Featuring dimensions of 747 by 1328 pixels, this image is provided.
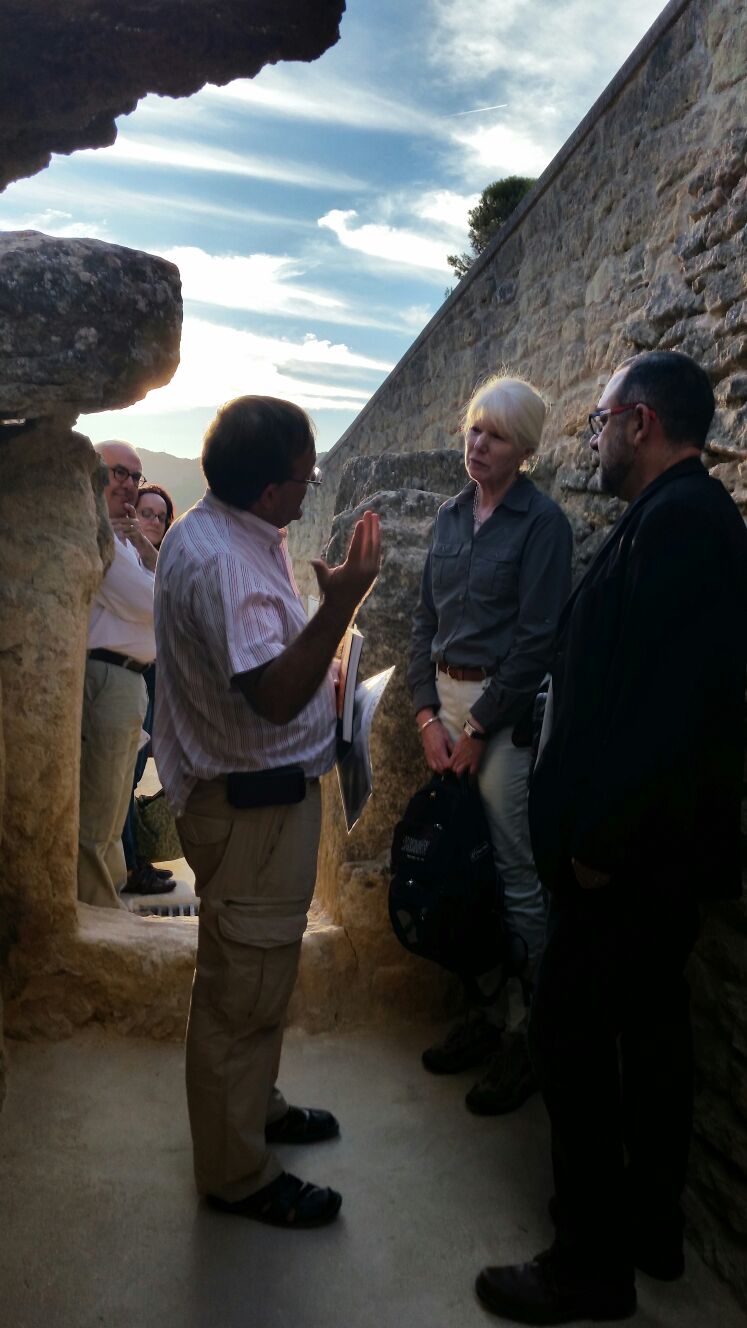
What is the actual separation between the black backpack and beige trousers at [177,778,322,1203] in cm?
49

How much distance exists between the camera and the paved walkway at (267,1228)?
1964 millimetres

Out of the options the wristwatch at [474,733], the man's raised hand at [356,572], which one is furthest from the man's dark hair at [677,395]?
the wristwatch at [474,733]

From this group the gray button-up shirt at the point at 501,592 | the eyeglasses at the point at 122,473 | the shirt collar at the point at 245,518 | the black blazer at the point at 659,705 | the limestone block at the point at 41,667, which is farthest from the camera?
the eyeglasses at the point at 122,473

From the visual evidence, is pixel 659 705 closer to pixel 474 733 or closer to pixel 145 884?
pixel 474 733

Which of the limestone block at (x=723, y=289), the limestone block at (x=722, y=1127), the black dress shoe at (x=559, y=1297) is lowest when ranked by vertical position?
the black dress shoe at (x=559, y=1297)

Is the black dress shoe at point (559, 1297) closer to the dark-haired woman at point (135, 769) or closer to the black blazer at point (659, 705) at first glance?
the black blazer at point (659, 705)

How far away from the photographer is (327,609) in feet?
6.11

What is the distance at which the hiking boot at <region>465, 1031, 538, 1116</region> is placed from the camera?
268 cm

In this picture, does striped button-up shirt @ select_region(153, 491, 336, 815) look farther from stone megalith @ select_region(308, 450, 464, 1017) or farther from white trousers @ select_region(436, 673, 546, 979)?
stone megalith @ select_region(308, 450, 464, 1017)

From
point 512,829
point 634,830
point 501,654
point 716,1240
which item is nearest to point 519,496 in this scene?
point 501,654

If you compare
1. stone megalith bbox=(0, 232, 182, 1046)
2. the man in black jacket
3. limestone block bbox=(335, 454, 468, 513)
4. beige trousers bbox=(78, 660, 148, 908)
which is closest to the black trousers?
the man in black jacket

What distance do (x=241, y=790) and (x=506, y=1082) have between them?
126 centimetres

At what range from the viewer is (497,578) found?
2.75 meters

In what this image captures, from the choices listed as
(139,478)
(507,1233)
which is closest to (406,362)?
(139,478)
